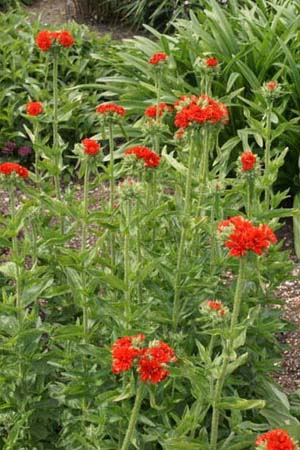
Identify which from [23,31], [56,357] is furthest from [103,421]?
[23,31]

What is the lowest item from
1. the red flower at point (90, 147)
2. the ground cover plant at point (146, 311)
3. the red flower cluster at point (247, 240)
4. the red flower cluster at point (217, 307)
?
the ground cover plant at point (146, 311)

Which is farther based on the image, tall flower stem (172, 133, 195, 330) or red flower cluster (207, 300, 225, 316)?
tall flower stem (172, 133, 195, 330)

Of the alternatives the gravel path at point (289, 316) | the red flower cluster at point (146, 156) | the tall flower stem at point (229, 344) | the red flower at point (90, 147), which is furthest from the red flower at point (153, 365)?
the gravel path at point (289, 316)

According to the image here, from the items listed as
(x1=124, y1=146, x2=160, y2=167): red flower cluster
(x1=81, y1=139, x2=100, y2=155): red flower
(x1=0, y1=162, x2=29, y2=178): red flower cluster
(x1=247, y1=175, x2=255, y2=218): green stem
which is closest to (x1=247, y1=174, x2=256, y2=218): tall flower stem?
(x1=247, y1=175, x2=255, y2=218): green stem

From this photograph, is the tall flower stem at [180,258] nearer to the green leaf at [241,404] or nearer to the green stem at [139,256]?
the green stem at [139,256]

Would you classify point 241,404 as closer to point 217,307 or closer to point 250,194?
point 217,307

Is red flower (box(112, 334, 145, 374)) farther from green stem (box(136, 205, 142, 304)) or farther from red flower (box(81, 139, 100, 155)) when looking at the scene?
red flower (box(81, 139, 100, 155))

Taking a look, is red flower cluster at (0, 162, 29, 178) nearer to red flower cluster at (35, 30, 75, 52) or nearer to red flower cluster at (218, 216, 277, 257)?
red flower cluster at (35, 30, 75, 52)

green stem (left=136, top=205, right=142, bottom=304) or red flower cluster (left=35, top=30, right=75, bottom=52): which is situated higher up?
red flower cluster (left=35, top=30, right=75, bottom=52)

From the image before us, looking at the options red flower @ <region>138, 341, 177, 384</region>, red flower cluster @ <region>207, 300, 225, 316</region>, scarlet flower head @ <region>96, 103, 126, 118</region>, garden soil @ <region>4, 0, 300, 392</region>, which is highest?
scarlet flower head @ <region>96, 103, 126, 118</region>

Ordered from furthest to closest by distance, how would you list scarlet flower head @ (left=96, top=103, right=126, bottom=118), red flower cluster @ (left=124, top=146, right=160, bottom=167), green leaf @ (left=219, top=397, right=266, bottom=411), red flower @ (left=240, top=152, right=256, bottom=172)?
scarlet flower head @ (left=96, top=103, right=126, bottom=118) < red flower @ (left=240, top=152, right=256, bottom=172) < red flower cluster @ (left=124, top=146, right=160, bottom=167) < green leaf @ (left=219, top=397, right=266, bottom=411)

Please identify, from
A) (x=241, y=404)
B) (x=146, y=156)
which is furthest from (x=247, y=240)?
(x=146, y=156)

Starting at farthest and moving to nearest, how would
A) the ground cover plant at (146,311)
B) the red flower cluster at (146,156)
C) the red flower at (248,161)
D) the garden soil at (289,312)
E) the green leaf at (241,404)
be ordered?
1. the garden soil at (289,312)
2. the red flower at (248,161)
3. the red flower cluster at (146,156)
4. the ground cover plant at (146,311)
5. the green leaf at (241,404)

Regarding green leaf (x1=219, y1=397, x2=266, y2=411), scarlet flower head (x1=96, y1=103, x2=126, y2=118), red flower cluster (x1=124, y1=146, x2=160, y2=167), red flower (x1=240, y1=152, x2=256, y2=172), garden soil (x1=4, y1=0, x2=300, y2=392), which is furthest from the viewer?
garden soil (x1=4, y1=0, x2=300, y2=392)
